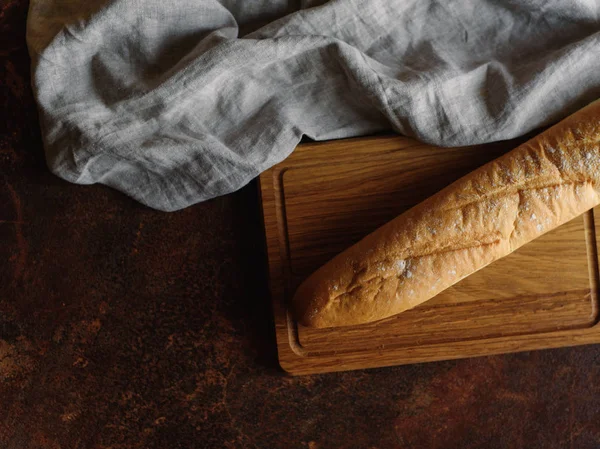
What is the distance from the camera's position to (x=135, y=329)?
127 centimetres

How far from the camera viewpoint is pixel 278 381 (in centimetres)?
128

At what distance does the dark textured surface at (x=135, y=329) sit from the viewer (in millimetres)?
1271

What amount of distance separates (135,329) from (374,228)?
61cm

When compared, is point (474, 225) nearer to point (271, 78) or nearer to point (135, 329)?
point (271, 78)

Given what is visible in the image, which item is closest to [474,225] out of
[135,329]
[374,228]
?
[374,228]

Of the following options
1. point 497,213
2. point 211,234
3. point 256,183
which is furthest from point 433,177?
point 211,234

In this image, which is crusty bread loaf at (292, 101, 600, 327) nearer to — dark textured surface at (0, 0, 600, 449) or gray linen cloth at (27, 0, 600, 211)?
gray linen cloth at (27, 0, 600, 211)

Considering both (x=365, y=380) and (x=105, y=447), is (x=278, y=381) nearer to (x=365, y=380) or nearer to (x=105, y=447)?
(x=365, y=380)

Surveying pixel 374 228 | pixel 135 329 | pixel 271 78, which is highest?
pixel 271 78

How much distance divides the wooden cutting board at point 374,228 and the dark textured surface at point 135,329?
7 cm

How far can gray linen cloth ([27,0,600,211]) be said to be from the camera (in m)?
1.14

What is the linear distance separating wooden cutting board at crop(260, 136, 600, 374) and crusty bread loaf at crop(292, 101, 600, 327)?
0.11 meters

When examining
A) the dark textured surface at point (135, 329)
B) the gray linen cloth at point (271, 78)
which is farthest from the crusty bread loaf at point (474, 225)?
the dark textured surface at point (135, 329)

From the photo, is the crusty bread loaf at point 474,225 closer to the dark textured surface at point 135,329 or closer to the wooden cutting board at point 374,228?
the wooden cutting board at point 374,228
